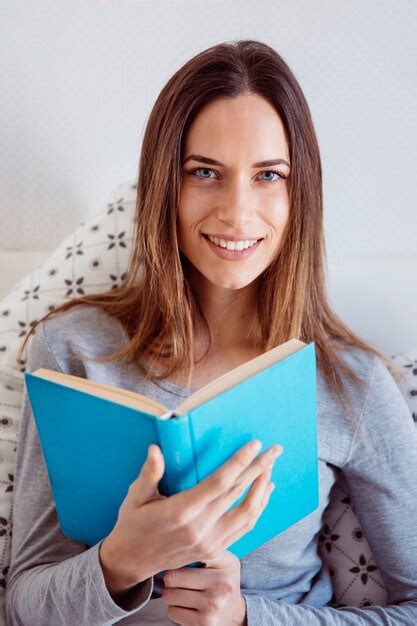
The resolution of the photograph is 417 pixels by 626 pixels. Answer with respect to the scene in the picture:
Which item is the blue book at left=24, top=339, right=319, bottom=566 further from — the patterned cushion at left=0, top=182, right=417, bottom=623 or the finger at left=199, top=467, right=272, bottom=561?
the patterned cushion at left=0, top=182, right=417, bottom=623

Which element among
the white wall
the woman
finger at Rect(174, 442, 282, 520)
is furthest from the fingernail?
the white wall

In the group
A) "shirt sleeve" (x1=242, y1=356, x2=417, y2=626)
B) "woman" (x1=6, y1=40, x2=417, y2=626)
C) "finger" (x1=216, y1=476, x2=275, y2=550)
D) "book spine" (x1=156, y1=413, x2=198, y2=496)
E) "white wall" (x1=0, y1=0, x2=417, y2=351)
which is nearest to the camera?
"book spine" (x1=156, y1=413, x2=198, y2=496)

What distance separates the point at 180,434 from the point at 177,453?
30 mm

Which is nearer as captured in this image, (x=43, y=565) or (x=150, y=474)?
(x=150, y=474)

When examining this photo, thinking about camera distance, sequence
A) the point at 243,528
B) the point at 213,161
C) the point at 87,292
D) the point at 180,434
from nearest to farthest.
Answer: the point at 180,434 → the point at 243,528 → the point at 213,161 → the point at 87,292

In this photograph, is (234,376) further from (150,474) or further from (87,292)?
(87,292)

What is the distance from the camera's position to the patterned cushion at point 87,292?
46.9 inches

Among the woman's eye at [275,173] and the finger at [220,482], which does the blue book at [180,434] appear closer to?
the finger at [220,482]

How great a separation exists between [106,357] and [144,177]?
276mm

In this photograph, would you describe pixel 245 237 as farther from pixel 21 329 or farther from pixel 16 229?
pixel 16 229

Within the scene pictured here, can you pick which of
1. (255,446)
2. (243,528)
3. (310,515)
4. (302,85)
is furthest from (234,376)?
(302,85)

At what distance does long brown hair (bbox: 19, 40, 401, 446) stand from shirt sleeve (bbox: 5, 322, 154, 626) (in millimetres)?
168

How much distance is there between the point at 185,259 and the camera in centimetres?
119

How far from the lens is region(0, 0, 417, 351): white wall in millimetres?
1388
